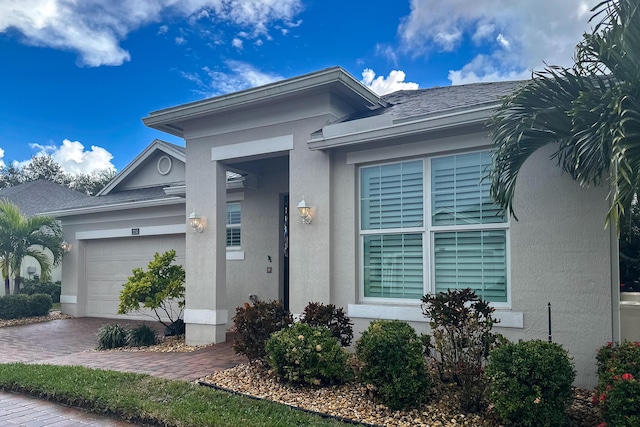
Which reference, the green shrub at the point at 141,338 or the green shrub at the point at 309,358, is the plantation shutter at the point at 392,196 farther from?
the green shrub at the point at 141,338

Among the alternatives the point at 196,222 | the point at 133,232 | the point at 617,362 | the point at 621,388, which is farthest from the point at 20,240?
the point at 621,388

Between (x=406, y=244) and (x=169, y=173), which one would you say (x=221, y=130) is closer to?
(x=406, y=244)

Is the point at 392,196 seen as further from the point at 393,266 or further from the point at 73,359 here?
the point at 73,359

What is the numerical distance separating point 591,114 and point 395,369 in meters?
3.47

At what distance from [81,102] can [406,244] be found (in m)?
23.8

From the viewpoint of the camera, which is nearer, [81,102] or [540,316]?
[540,316]

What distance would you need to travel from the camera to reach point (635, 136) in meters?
4.50

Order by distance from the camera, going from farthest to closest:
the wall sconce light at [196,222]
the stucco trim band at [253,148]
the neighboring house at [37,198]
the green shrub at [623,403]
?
the neighboring house at [37,198], the wall sconce light at [196,222], the stucco trim band at [253,148], the green shrub at [623,403]

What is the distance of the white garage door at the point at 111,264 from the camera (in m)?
14.7

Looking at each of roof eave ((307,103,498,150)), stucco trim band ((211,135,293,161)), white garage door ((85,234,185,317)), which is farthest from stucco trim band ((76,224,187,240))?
roof eave ((307,103,498,150))

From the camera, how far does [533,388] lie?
467cm

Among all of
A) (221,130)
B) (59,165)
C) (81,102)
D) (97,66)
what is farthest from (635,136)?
(59,165)

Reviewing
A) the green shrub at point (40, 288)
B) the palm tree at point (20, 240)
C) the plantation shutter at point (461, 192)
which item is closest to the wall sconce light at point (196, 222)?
the plantation shutter at point (461, 192)

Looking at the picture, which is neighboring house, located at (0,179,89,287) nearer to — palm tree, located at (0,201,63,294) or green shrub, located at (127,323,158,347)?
palm tree, located at (0,201,63,294)
